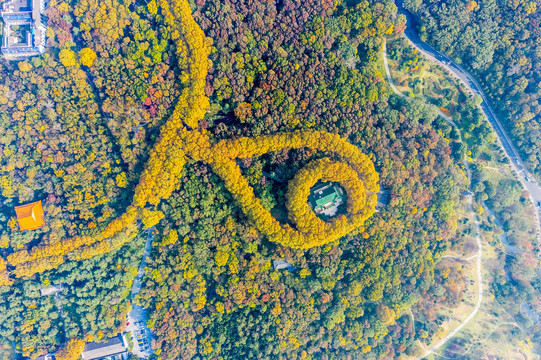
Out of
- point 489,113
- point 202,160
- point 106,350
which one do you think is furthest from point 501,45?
point 106,350

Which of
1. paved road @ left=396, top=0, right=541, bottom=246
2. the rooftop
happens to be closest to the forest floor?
paved road @ left=396, top=0, right=541, bottom=246

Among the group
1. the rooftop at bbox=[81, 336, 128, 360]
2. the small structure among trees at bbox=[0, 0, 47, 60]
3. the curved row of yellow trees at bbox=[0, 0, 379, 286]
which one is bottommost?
the rooftop at bbox=[81, 336, 128, 360]

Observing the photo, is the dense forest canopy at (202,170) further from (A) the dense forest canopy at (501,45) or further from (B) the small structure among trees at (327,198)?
(A) the dense forest canopy at (501,45)

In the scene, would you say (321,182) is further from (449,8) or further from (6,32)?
(6,32)

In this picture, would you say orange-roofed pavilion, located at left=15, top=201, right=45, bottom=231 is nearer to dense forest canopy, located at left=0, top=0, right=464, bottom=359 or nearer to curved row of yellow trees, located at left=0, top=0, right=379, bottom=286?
dense forest canopy, located at left=0, top=0, right=464, bottom=359

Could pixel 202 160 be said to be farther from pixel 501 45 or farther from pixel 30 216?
pixel 501 45

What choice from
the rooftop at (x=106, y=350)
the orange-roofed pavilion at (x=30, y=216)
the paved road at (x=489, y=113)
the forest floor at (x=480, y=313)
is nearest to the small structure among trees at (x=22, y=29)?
the orange-roofed pavilion at (x=30, y=216)
